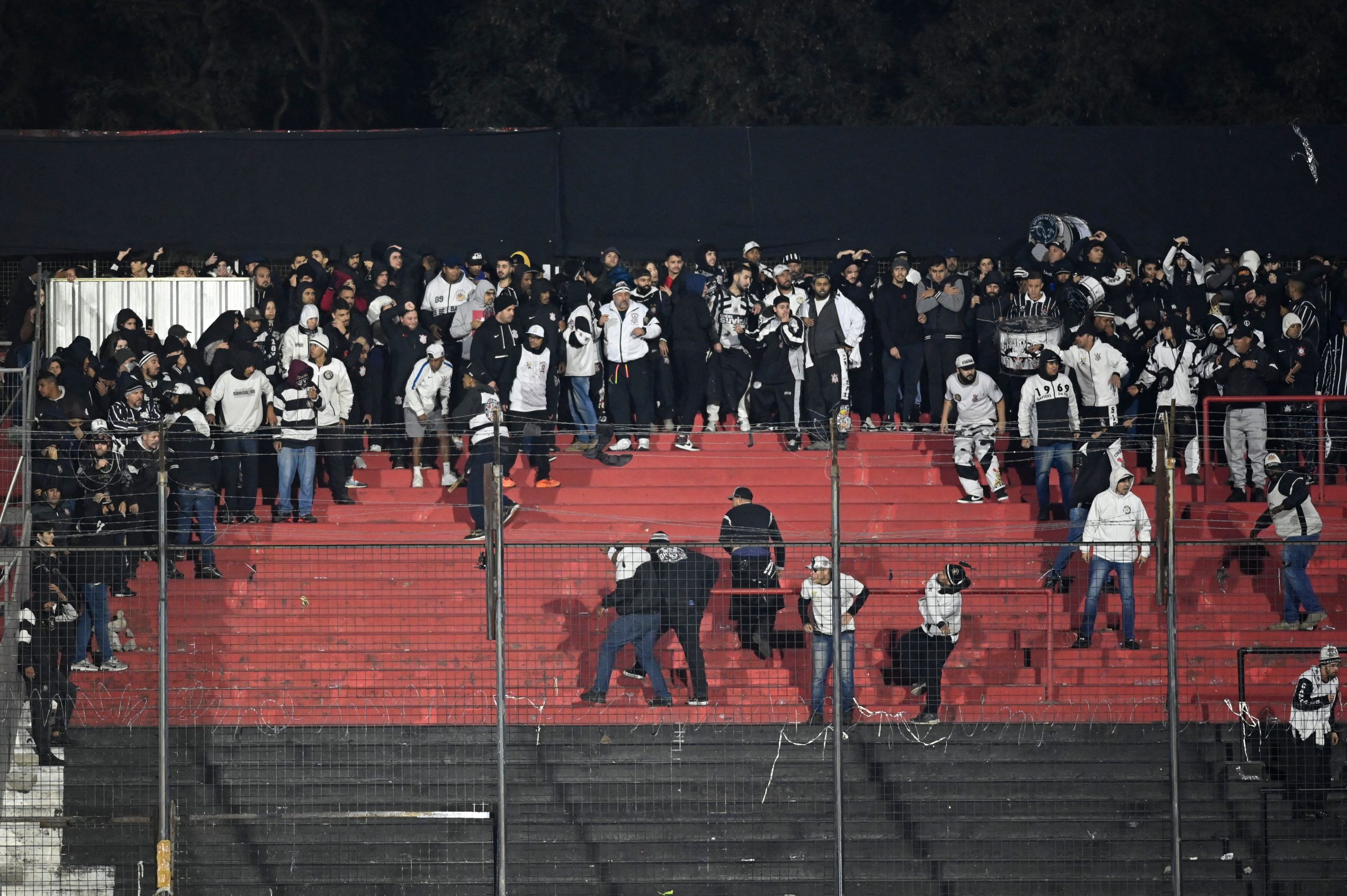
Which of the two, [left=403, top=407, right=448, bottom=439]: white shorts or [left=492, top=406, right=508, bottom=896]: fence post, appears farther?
[left=403, top=407, right=448, bottom=439]: white shorts

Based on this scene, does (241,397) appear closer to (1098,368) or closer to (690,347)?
(690,347)

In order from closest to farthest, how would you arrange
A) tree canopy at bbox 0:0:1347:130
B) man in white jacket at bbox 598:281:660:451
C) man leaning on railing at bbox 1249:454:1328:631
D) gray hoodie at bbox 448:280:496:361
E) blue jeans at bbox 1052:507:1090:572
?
man leaning on railing at bbox 1249:454:1328:631 < blue jeans at bbox 1052:507:1090:572 < man in white jacket at bbox 598:281:660:451 < gray hoodie at bbox 448:280:496:361 < tree canopy at bbox 0:0:1347:130

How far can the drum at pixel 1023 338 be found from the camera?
1773cm

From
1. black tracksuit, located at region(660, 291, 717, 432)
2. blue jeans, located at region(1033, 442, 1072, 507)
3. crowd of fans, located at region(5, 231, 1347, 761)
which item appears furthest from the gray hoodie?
blue jeans, located at region(1033, 442, 1072, 507)

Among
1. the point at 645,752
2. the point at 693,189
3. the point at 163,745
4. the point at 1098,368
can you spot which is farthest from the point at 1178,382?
the point at 163,745

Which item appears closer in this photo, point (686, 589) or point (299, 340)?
point (686, 589)

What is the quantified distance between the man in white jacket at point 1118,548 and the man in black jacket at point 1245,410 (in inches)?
94.6

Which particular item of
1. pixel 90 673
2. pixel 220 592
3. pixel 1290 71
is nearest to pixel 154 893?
pixel 90 673

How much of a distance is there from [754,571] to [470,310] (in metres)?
5.94

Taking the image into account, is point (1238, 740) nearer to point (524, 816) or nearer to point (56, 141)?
point (524, 816)

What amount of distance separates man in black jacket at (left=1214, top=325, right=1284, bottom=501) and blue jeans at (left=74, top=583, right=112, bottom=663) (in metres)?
10.6

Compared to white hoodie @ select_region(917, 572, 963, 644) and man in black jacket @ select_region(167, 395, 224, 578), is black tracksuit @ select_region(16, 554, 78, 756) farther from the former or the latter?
white hoodie @ select_region(917, 572, 963, 644)

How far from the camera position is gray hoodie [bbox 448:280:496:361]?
18438 millimetres

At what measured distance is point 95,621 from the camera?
44.2 feet
